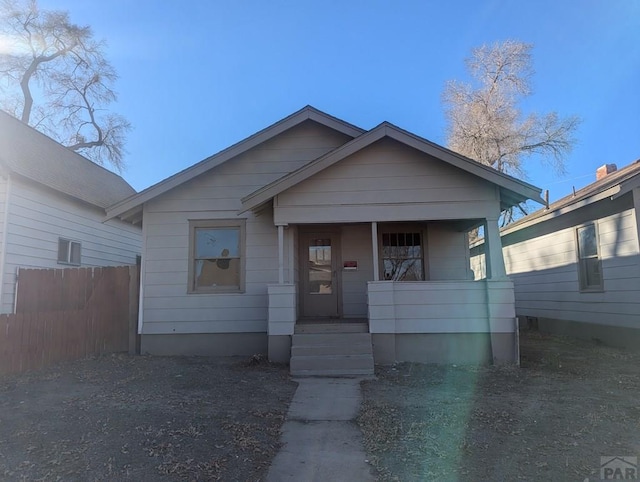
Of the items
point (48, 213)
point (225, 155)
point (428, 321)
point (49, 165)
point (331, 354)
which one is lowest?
point (331, 354)

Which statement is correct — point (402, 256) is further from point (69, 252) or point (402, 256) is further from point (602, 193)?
point (69, 252)

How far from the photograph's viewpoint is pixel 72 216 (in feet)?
38.9

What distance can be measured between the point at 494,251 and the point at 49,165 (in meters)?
11.4

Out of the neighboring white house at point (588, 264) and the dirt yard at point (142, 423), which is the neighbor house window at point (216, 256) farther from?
the neighboring white house at point (588, 264)

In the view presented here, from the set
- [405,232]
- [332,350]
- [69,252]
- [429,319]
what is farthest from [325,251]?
[69,252]

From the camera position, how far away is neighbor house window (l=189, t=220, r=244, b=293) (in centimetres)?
947


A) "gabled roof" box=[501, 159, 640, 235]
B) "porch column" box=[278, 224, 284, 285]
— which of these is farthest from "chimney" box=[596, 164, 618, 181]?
"porch column" box=[278, 224, 284, 285]

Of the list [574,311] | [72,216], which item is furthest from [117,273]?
[574,311]

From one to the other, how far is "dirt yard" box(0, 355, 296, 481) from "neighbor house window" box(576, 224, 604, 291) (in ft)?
24.8

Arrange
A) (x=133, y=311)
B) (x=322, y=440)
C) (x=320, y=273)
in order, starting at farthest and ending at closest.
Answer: (x=320, y=273)
(x=133, y=311)
(x=322, y=440)

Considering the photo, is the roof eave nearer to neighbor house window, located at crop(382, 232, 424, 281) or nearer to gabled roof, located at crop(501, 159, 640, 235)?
gabled roof, located at crop(501, 159, 640, 235)

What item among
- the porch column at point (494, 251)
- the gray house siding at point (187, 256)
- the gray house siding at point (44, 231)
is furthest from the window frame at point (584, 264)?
the gray house siding at point (44, 231)

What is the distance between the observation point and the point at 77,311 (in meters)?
8.83

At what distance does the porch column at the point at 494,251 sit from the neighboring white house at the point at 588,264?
8.65 ft
